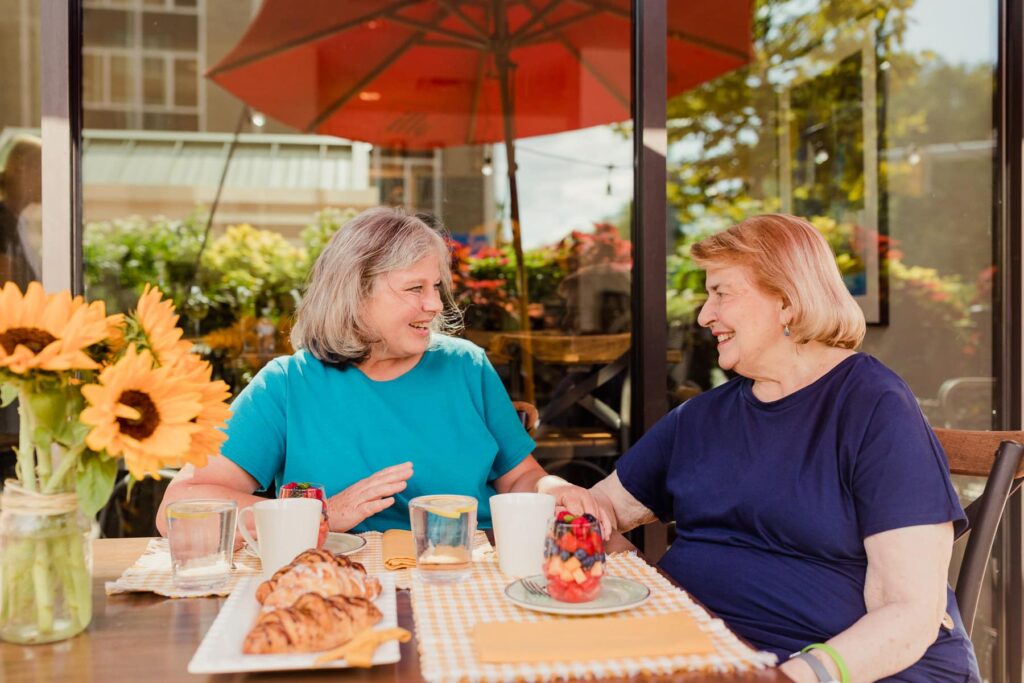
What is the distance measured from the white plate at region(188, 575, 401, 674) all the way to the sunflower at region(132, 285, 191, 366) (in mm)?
302

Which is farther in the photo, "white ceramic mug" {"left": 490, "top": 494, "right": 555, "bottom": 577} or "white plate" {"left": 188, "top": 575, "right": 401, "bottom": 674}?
"white ceramic mug" {"left": 490, "top": 494, "right": 555, "bottom": 577}

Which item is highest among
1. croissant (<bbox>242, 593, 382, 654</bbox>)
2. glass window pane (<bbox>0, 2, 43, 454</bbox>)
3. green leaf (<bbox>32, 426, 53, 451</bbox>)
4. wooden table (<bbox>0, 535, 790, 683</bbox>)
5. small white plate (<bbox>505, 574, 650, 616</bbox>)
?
glass window pane (<bbox>0, 2, 43, 454</bbox>)

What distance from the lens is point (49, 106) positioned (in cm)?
217

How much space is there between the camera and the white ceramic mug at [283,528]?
4.17 feet

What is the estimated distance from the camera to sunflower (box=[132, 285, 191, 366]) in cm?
104

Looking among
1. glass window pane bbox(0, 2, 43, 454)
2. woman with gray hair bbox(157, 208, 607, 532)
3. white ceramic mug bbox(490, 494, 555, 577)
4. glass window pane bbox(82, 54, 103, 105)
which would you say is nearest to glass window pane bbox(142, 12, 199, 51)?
glass window pane bbox(82, 54, 103, 105)

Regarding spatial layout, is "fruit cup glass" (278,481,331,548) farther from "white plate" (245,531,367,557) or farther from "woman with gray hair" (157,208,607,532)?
"woman with gray hair" (157,208,607,532)

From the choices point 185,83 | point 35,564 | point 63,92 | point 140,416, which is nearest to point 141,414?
point 140,416

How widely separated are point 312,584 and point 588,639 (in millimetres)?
308

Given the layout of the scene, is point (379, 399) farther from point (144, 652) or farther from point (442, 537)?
point (144, 652)

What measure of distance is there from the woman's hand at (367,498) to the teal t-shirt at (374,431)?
234 millimetres

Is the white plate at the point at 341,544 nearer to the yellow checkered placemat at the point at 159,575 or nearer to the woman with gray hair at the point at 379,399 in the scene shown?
the yellow checkered placemat at the point at 159,575

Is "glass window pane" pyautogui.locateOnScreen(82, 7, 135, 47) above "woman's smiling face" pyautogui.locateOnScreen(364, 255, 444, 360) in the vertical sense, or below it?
above

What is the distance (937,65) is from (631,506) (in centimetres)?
335
